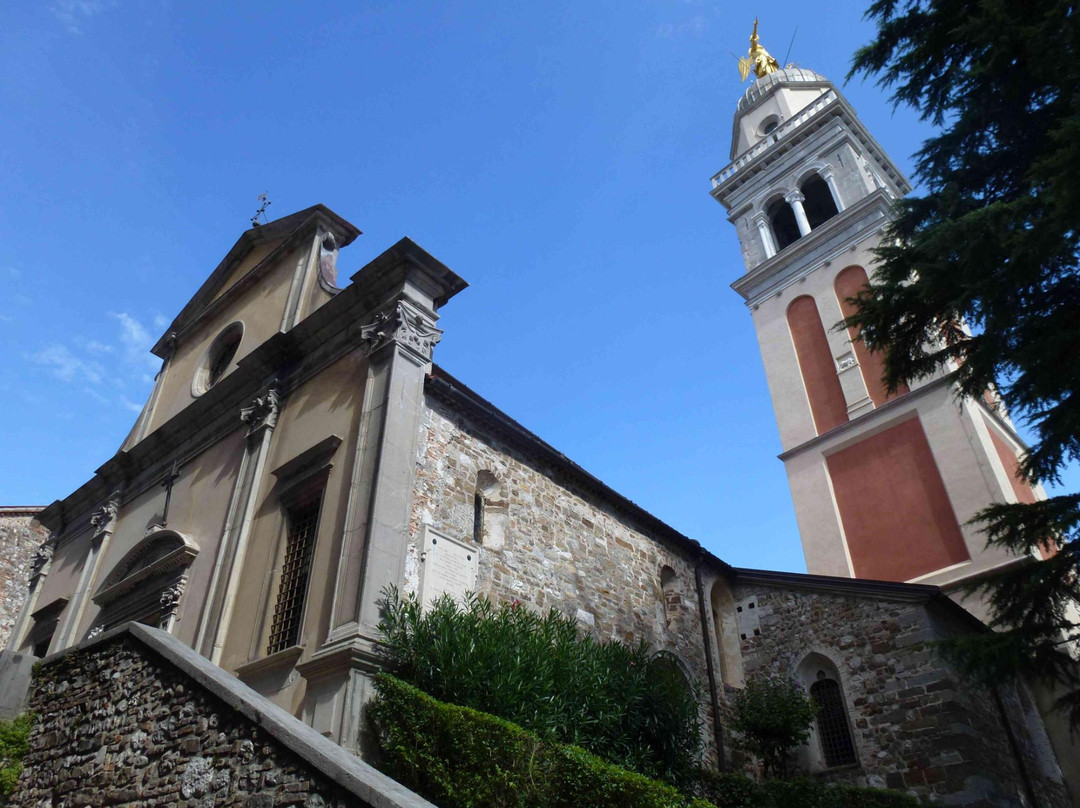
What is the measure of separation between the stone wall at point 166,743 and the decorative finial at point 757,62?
3281 cm

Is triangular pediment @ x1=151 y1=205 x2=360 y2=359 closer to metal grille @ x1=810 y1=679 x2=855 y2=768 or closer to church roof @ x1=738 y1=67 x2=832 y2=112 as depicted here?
metal grille @ x1=810 y1=679 x2=855 y2=768

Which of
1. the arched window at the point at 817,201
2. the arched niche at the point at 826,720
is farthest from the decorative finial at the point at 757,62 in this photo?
the arched niche at the point at 826,720

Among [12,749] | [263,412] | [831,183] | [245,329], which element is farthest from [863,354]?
[12,749]

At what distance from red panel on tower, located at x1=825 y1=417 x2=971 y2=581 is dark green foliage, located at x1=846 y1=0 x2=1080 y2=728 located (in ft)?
31.1

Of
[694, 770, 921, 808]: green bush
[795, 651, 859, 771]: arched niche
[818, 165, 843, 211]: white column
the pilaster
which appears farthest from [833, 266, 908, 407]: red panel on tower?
the pilaster

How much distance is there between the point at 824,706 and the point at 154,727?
35.2 feet

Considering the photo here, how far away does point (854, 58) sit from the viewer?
34.3 ft

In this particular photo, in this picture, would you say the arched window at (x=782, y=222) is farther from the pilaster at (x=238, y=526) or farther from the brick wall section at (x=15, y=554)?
the brick wall section at (x=15, y=554)

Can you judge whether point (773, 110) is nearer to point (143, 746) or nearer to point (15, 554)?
point (15, 554)

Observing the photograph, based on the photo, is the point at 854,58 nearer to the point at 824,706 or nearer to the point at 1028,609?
the point at 1028,609

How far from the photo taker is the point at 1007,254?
812 cm

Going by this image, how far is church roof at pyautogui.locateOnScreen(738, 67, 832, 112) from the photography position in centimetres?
3036

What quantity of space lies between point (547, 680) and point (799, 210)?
2174 centimetres

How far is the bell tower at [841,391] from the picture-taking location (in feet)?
59.8
